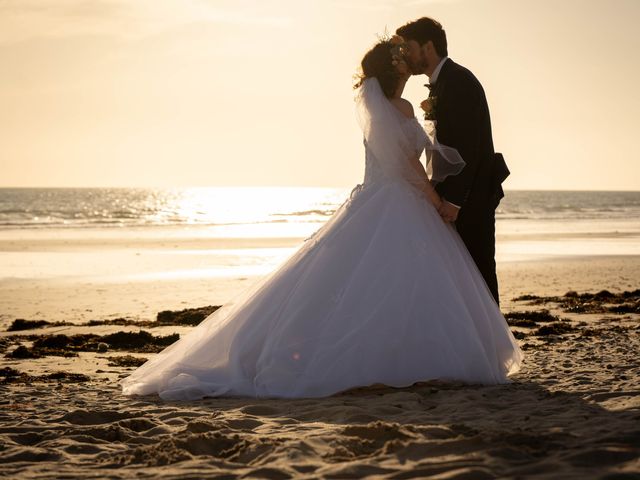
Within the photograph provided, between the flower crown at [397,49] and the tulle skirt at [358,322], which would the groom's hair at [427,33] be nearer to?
the flower crown at [397,49]

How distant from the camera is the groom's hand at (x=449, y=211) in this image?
611cm

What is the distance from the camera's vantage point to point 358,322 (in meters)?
5.60

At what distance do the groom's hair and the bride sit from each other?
0.89 feet

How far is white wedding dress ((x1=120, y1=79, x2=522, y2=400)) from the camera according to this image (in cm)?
550

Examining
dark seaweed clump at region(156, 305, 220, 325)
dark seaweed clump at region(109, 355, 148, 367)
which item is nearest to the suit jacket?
dark seaweed clump at region(109, 355, 148, 367)

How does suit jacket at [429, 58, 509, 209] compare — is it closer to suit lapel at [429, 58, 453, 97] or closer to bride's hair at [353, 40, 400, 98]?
suit lapel at [429, 58, 453, 97]

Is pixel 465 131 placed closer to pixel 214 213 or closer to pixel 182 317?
pixel 182 317

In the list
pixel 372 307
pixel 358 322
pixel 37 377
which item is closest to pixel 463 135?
pixel 372 307

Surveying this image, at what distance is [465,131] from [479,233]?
813 millimetres

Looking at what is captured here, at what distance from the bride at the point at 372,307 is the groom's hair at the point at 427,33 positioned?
27cm

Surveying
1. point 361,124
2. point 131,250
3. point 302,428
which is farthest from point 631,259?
point 302,428

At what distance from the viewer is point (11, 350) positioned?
322 inches

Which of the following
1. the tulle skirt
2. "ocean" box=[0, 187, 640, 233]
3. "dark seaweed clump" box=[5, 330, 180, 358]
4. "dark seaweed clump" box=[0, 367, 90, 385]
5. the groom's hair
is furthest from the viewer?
"ocean" box=[0, 187, 640, 233]

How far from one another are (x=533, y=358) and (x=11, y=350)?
203 inches
